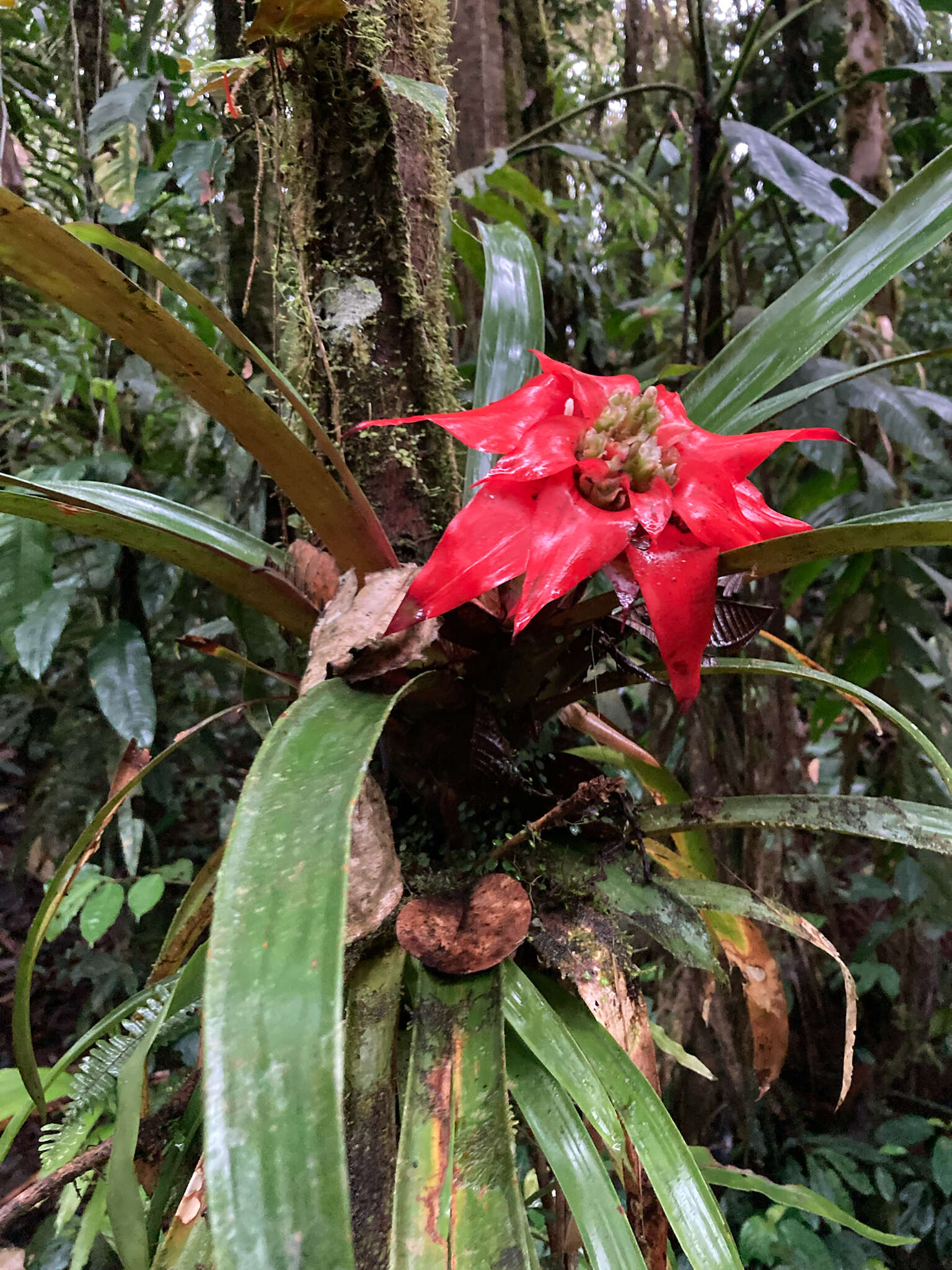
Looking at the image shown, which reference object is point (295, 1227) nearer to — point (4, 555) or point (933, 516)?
point (933, 516)

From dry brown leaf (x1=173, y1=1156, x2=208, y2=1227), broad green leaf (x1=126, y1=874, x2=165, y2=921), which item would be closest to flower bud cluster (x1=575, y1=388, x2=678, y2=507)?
dry brown leaf (x1=173, y1=1156, x2=208, y2=1227)

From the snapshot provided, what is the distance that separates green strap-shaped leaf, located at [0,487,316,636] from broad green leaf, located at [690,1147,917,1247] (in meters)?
0.62

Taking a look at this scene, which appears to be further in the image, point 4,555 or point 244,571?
point 4,555

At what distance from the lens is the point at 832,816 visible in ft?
1.61

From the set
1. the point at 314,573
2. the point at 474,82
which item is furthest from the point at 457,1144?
the point at 474,82

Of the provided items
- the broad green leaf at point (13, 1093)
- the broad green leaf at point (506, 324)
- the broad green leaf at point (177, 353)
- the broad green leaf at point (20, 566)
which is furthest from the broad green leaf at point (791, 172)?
the broad green leaf at point (13, 1093)

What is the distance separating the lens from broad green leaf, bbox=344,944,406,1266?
14.0 inches

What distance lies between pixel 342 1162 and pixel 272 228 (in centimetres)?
88

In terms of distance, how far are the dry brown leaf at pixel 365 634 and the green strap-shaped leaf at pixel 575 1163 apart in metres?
0.26

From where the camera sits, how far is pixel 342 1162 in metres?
0.22

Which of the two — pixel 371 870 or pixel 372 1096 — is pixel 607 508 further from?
pixel 372 1096

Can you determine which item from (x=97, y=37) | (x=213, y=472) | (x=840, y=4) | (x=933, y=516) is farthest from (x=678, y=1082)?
(x=840, y=4)

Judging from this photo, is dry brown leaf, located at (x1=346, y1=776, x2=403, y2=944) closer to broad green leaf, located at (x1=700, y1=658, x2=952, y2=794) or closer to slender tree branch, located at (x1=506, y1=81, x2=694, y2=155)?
broad green leaf, located at (x1=700, y1=658, x2=952, y2=794)

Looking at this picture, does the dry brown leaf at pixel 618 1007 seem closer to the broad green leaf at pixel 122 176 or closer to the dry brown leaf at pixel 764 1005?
the dry brown leaf at pixel 764 1005
